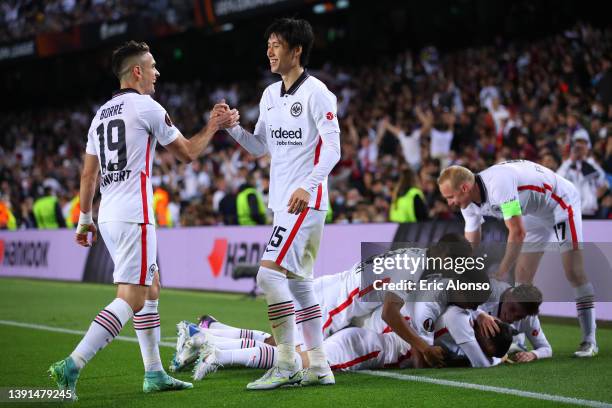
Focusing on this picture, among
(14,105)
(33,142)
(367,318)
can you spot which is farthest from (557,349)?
(14,105)

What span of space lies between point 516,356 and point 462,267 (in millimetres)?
867

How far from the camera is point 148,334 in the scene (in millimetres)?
6070

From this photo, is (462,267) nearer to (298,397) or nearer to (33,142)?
(298,397)

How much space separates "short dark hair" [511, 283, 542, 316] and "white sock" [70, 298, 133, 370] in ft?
10.1

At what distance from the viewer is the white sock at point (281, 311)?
5.96m

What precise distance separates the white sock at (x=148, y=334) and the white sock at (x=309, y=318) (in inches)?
37.8

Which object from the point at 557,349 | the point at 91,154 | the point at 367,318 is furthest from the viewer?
the point at 557,349

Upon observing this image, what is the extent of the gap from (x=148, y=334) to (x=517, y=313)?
9.64 feet

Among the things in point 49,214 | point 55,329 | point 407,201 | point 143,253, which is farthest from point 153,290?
point 49,214

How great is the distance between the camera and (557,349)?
8266 millimetres

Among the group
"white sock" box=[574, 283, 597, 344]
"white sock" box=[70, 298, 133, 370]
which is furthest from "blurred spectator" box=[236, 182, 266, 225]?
"white sock" box=[70, 298, 133, 370]

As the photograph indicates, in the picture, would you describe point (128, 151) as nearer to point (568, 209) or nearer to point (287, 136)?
point (287, 136)

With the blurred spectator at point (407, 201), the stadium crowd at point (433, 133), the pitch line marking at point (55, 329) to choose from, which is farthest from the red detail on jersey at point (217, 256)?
the pitch line marking at point (55, 329)

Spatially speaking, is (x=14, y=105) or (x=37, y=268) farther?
(x=14, y=105)
